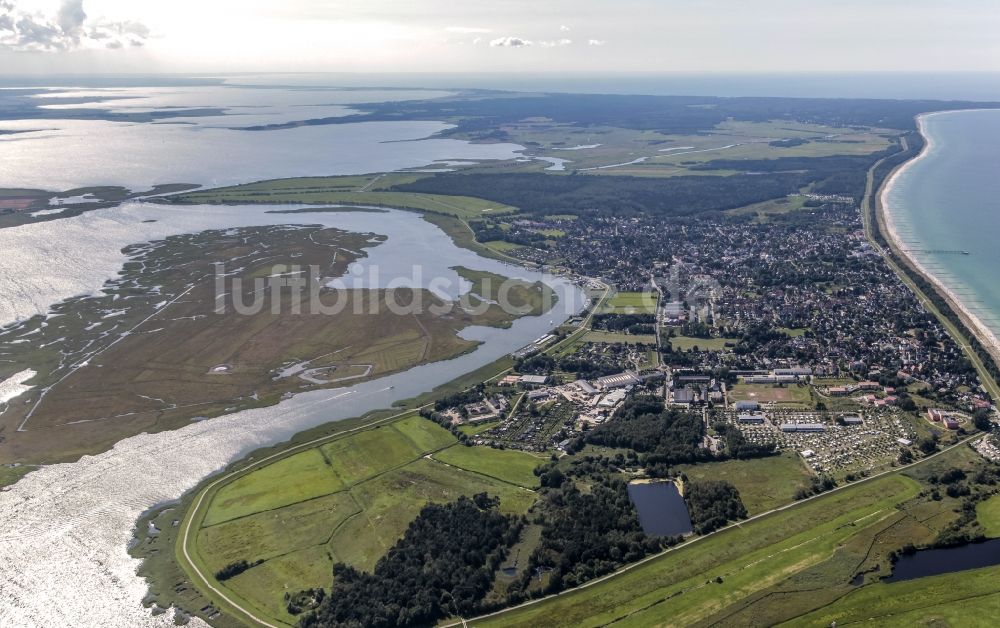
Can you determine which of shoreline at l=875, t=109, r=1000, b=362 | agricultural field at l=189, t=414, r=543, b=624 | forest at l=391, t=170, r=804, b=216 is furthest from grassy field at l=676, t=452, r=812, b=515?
forest at l=391, t=170, r=804, b=216

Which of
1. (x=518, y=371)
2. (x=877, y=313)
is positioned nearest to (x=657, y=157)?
(x=877, y=313)

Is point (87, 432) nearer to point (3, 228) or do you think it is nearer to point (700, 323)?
point (700, 323)

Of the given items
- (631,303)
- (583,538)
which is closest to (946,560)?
(583,538)

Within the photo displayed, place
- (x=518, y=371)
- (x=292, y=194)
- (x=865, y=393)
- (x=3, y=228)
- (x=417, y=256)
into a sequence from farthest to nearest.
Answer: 1. (x=292, y=194)
2. (x=3, y=228)
3. (x=417, y=256)
4. (x=518, y=371)
5. (x=865, y=393)

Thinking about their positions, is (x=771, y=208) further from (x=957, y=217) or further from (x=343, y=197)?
(x=343, y=197)

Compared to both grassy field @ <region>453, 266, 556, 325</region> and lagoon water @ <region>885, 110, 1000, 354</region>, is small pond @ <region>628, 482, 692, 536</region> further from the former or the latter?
lagoon water @ <region>885, 110, 1000, 354</region>

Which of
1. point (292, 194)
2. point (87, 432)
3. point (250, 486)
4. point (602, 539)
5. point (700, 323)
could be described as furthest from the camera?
point (292, 194)
